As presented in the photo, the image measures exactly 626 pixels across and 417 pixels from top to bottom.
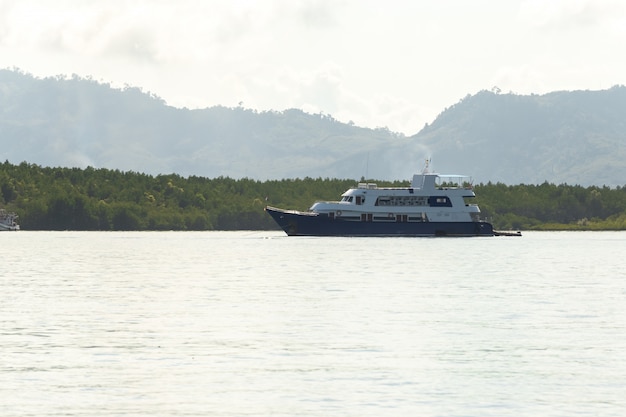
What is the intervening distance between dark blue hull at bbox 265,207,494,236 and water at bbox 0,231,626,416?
76.1 metres

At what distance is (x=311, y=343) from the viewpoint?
135ft

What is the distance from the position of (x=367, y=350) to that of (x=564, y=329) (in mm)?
9700

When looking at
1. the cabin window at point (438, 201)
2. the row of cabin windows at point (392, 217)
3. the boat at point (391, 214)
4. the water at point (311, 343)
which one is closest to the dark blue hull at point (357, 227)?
the boat at point (391, 214)

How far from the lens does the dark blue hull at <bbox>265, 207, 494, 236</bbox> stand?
159m

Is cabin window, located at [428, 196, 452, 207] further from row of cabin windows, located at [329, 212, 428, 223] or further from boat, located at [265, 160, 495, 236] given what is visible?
row of cabin windows, located at [329, 212, 428, 223]

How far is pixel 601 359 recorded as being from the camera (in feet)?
122

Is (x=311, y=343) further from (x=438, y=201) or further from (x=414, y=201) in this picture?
(x=438, y=201)

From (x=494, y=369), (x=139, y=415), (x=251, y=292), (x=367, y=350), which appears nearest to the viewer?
(x=139, y=415)

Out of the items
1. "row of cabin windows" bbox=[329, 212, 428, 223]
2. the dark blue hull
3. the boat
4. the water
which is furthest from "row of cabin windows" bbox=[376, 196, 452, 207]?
the water

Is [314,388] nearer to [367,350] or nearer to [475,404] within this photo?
[475,404]

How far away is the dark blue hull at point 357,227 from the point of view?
159 meters

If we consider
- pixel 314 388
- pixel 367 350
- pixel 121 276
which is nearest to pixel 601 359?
pixel 367 350

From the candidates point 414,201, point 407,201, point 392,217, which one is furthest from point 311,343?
point 414,201

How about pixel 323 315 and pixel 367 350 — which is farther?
pixel 323 315
